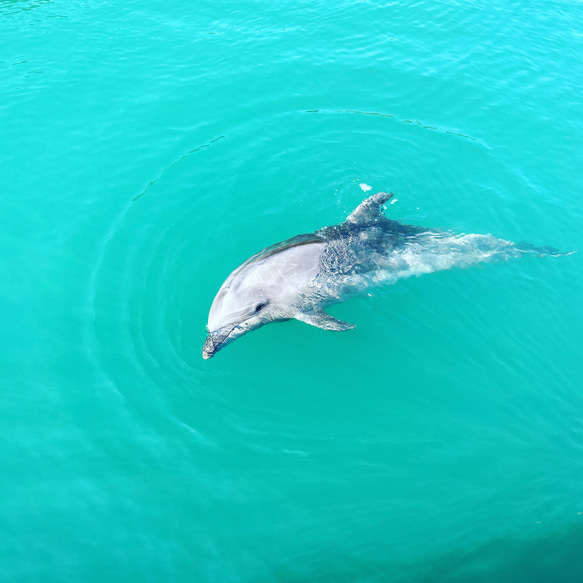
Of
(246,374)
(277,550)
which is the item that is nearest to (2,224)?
(246,374)

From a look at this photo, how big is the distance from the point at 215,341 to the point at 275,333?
1.56m

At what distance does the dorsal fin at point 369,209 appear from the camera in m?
12.5

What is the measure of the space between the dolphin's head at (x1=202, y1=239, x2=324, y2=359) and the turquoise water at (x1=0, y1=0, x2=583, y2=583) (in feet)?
1.71

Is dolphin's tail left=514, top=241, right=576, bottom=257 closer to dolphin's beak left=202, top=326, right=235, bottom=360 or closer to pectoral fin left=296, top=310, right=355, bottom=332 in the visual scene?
pectoral fin left=296, top=310, right=355, bottom=332

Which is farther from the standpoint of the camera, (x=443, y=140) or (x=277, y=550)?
(x=443, y=140)

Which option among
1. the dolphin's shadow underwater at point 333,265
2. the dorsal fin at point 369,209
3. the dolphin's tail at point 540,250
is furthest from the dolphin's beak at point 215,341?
the dolphin's tail at point 540,250

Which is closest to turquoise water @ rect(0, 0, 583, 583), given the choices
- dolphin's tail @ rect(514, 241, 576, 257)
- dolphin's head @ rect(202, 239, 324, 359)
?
dolphin's tail @ rect(514, 241, 576, 257)

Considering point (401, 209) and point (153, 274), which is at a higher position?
point (401, 209)

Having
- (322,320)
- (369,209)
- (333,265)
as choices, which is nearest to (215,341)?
(322,320)

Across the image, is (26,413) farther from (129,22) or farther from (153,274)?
(129,22)

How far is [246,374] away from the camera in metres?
10.1

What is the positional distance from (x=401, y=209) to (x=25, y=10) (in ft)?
63.6

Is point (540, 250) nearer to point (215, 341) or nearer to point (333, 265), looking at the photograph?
point (333, 265)

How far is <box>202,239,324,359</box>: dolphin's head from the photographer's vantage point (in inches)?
A: 394
